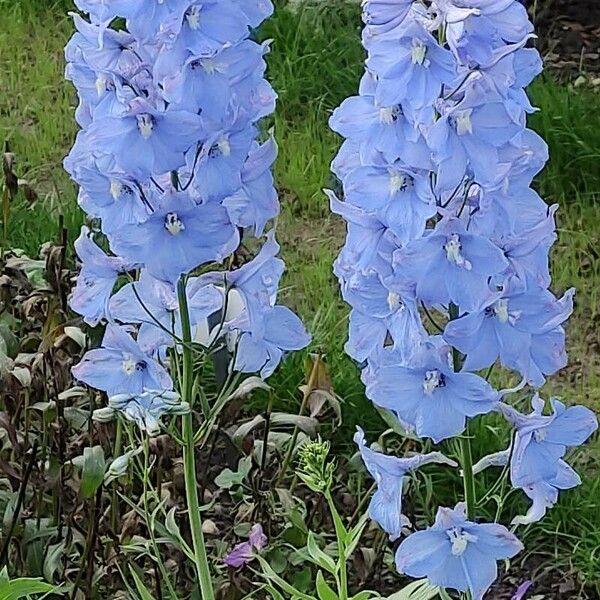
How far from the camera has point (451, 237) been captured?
4.68 feet

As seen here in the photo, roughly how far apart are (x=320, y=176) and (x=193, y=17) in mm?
2394

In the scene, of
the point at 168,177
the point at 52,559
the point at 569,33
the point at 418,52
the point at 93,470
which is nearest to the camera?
the point at 418,52

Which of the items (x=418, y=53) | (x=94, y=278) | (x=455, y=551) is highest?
(x=418, y=53)

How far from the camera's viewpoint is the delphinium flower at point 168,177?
1.50 metres

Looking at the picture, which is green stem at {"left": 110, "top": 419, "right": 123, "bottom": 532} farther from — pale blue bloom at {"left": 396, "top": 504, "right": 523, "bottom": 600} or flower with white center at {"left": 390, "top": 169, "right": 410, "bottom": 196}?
flower with white center at {"left": 390, "top": 169, "right": 410, "bottom": 196}

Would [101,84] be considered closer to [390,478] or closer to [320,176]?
[390,478]

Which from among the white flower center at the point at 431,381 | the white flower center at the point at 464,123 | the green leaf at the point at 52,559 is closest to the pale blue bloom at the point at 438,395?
the white flower center at the point at 431,381

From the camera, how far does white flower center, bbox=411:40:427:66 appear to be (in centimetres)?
138

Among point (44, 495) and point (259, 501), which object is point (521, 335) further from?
point (44, 495)

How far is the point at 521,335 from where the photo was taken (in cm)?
148

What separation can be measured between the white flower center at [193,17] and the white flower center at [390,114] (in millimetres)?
236

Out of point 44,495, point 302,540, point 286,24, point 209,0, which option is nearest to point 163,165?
point 209,0

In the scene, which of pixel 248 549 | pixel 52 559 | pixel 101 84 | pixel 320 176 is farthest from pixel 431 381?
pixel 320 176

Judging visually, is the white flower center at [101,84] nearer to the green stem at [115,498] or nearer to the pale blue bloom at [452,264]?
the pale blue bloom at [452,264]
